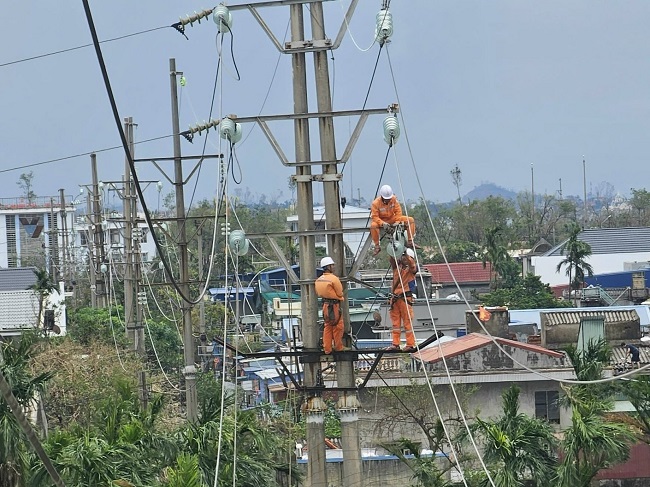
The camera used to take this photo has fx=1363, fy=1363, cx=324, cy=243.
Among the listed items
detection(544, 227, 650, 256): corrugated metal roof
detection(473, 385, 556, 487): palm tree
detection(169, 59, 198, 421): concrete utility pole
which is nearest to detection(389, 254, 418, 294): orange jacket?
detection(473, 385, 556, 487): palm tree

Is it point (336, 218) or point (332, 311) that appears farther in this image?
point (336, 218)

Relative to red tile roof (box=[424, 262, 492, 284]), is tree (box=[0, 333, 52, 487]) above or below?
above

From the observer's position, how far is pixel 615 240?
102312mm

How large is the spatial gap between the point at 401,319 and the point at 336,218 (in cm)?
169

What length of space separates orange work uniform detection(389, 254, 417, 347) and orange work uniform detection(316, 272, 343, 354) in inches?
31.7

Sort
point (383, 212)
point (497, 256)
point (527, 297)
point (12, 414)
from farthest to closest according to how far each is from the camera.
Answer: point (497, 256) → point (527, 297) → point (383, 212) → point (12, 414)

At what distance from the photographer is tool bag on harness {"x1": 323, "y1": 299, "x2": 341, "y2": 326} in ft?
61.1

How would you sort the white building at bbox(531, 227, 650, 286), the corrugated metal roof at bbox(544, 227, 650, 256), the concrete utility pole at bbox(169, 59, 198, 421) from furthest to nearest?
the corrugated metal roof at bbox(544, 227, 650, 256) → the white building at bbox(531, 227, 650, 286) → the concrete utility pole at bbox(169, 59, 198, 421)

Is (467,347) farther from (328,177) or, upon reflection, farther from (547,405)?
(328,177)

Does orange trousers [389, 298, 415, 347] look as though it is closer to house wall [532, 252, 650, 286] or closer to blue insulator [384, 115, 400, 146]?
blue insulator [384, 115, 400, 146]

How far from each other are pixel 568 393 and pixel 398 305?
10.4 ft

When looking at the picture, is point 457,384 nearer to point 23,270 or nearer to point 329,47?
point 329,47

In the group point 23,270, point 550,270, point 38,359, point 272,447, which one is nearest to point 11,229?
point 550,270

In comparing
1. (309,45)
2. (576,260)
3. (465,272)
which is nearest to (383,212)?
(309,45)
